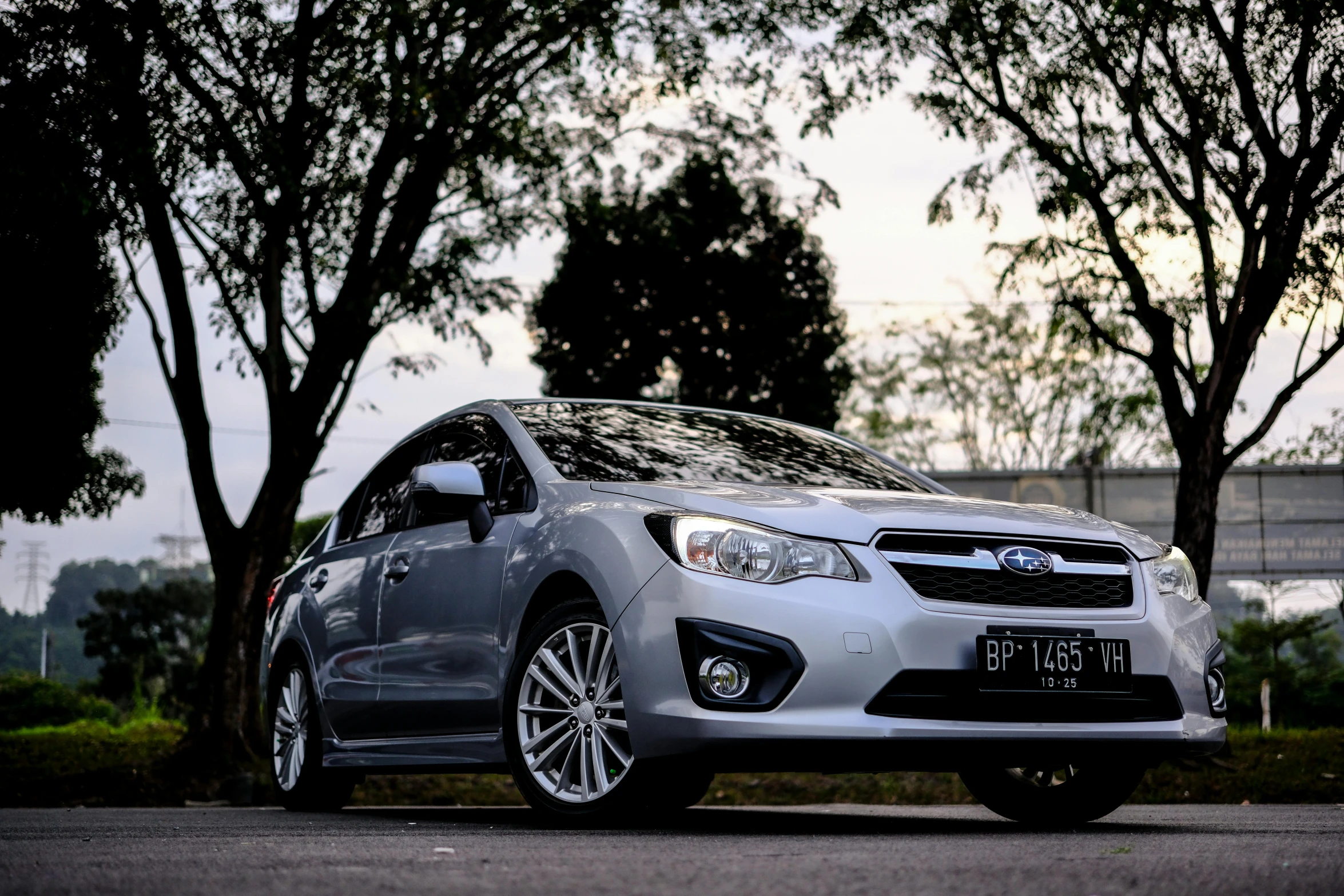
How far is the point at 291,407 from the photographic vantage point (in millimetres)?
13984

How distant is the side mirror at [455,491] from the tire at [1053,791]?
81.3 inches

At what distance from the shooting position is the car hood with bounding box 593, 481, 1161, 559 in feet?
16.2

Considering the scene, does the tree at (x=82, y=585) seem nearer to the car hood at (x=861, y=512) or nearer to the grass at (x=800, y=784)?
the grass at (x=800, y=784)

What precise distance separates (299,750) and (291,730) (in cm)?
16

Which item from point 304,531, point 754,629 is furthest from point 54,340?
point 304,531

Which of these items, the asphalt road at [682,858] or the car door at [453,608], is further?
the car door at [453,608]

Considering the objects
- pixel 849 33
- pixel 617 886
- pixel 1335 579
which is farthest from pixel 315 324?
pixel 1335 579

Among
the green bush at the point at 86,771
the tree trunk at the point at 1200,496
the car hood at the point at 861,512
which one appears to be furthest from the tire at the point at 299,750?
the tree trunk at the point at 1200,496

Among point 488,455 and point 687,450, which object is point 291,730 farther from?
point 687,450

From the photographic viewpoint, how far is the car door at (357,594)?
6.67 metres

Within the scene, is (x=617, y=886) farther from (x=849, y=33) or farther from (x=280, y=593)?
(x=849, y=33)

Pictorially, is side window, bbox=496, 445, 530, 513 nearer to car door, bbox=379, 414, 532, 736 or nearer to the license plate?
car door, bbox=379, 414, 532, 736

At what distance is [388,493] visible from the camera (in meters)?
7.10

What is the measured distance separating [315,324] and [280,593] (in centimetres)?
657
